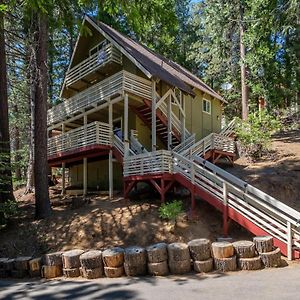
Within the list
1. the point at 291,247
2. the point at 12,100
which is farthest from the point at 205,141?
the point at 12,100

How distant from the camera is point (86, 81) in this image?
2005cm

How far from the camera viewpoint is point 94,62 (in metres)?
18.4

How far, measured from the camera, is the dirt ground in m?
10.4

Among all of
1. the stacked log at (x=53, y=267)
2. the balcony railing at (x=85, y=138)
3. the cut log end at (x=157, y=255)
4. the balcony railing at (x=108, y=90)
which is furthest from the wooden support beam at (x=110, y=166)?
the cut log end at (x=157, y=255)

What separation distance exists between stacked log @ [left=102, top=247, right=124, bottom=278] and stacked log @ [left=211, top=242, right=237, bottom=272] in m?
2.03

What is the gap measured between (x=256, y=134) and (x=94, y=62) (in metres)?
9.27

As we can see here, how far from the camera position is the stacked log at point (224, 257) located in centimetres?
741


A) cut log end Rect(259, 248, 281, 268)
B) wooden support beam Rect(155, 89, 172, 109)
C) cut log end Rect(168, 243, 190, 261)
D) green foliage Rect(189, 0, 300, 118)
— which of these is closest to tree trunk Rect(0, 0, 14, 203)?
wooden support beam Rect(155, 89, 172, 109)

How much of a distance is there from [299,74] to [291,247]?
1879 cm

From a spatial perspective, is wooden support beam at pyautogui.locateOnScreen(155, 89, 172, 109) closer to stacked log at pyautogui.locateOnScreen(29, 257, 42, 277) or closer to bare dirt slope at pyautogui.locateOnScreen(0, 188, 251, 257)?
bare dirt slope at pyautogui.locateOnScreen(0, 188, 251, 257)

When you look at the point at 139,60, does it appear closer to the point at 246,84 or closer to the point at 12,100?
the point at 246,84

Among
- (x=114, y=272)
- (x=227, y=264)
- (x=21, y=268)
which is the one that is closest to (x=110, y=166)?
(x=21, y=268)

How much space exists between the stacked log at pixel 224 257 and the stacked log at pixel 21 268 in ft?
14.5

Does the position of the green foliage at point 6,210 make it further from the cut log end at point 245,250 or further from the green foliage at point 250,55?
the green foliage at point 250,55
